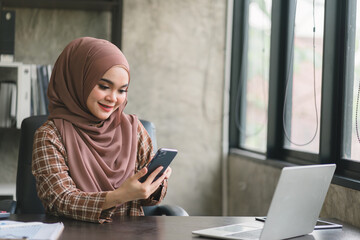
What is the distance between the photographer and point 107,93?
5.55 ft

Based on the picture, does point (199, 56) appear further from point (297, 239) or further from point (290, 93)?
point (297, 239)

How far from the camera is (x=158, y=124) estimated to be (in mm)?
3104

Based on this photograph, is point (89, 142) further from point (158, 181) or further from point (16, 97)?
point (16, 97)

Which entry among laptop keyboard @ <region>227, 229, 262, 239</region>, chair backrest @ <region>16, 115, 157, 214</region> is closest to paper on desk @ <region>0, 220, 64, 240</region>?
laptop keyboard @ <region>227, 229, 262, 239</region>

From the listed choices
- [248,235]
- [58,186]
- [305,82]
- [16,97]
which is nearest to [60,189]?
[58,186]

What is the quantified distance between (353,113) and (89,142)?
3.27 feet

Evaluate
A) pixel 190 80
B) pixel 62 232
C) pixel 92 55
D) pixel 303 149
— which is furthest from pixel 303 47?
pixel 62 232

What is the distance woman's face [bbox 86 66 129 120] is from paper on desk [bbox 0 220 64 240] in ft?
1.60

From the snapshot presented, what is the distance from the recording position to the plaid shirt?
1458 millimetres

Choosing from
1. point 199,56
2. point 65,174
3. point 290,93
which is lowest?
point 65,174

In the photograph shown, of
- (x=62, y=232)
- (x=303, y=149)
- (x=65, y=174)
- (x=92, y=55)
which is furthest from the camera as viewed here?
(x=303, y=149)

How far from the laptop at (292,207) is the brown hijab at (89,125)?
0.50 meters

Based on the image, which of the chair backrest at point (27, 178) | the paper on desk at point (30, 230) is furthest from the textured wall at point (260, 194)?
the chair backrest at point (27, 178)

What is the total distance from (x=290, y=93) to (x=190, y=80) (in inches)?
30.0
